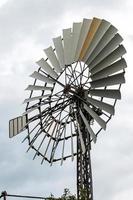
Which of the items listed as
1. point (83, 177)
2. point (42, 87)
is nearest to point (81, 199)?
point (83, 177)

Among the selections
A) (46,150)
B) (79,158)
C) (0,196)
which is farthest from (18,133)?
(0,196)

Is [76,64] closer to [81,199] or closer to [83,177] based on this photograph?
[83,177]

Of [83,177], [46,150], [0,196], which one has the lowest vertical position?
[0,196]

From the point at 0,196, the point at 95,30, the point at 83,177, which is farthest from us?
the point at 95,30

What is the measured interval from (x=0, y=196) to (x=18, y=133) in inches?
376

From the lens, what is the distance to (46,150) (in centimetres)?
2898

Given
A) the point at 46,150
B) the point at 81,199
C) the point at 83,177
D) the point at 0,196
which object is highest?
the point at 46,150

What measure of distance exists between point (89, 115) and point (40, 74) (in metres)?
3.45

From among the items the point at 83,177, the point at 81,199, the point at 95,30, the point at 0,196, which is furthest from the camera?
the point at 95,30

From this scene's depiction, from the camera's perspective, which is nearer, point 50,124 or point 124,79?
point 124,79

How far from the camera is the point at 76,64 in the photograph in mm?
28484

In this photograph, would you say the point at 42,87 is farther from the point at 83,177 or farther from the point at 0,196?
the point at 0,196

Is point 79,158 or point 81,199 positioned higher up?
point 79,158

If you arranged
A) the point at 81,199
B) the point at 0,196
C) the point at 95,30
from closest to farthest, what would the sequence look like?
the point at 0,196, the point at 81,199, the point at 95,30
